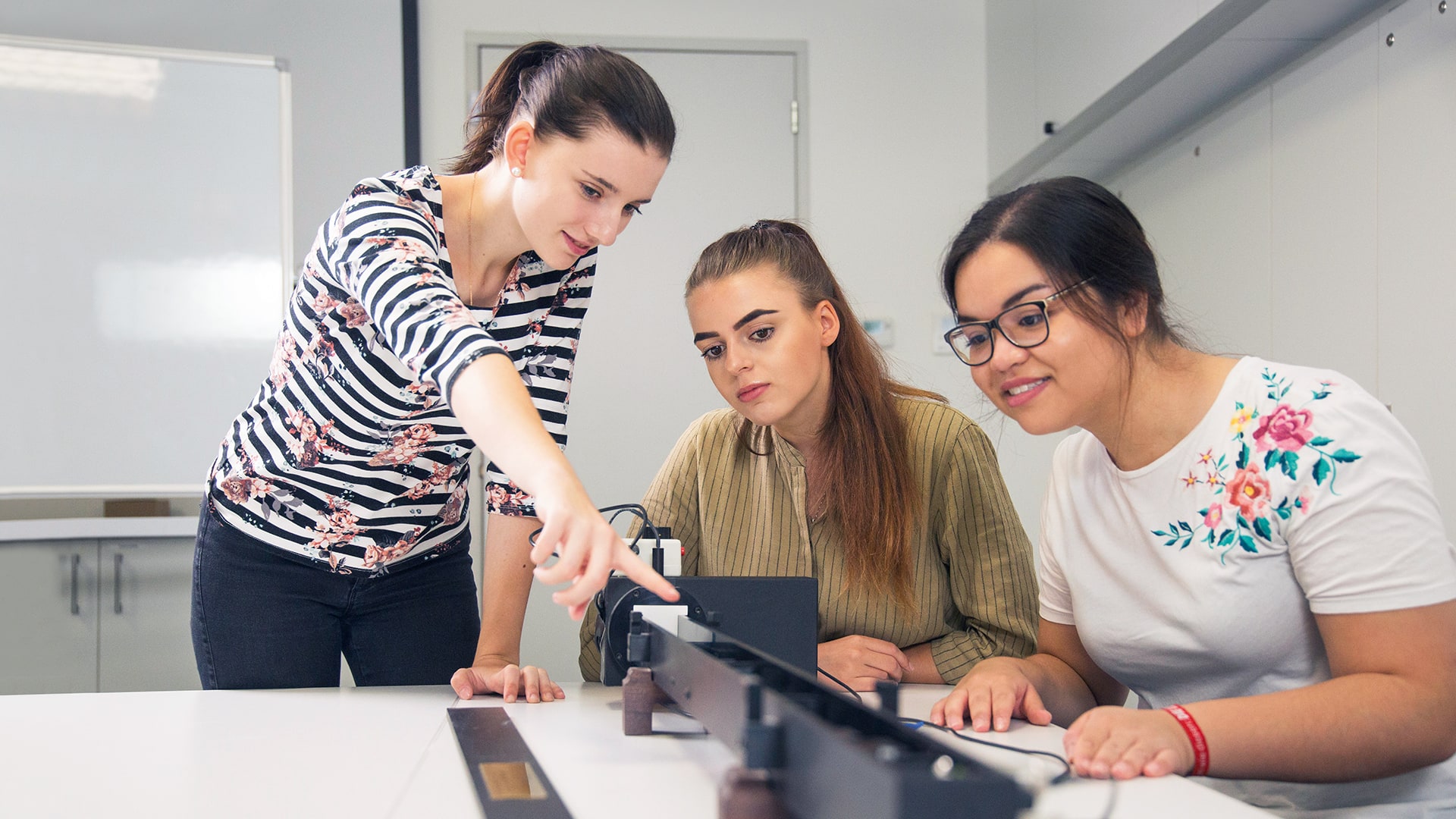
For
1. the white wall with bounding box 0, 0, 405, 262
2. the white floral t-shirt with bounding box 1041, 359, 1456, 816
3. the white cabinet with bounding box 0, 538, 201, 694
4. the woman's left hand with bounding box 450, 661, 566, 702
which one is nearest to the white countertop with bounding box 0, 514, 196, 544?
the white cabinet with bounding box 0, 538, 201, 694

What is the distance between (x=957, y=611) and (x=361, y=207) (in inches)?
37.2

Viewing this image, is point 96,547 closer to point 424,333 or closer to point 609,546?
point 424,333

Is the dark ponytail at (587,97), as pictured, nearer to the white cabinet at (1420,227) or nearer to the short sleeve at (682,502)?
the short sleeve at (682,502)

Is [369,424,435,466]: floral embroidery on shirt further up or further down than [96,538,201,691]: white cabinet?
further up

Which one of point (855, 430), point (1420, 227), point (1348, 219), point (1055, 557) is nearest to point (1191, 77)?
point (1348, 219)

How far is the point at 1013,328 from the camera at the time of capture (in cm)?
113

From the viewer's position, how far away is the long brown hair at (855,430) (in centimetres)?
141

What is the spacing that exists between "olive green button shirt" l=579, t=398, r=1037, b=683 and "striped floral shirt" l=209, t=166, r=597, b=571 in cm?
30

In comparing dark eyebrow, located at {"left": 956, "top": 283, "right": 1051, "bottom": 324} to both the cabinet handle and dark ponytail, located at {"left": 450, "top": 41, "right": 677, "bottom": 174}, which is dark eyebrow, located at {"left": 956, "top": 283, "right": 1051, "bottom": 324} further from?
the cabinet handle

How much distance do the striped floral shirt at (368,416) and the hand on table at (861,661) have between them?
429 millimetres

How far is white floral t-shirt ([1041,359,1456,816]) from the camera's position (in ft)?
3.05

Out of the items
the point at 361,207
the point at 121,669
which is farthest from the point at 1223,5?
the point at 121,669

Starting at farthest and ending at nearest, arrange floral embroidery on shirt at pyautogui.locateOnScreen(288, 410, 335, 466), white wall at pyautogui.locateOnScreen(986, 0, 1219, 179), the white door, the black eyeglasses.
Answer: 1. the white door
2. white wall at pyautogui.locateOnScreen(986, 0, 1219, 179)
3. floral embroidery on shirt at pyautogui.locateOnScreen(288, 410, 335, 466)
4. the black eyeglasses

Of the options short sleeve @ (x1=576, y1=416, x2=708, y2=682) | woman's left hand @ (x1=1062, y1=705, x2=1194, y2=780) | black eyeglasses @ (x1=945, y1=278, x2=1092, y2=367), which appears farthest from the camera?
short sleeve @ (x1=576, y1=416, x2=708, y2=682)
